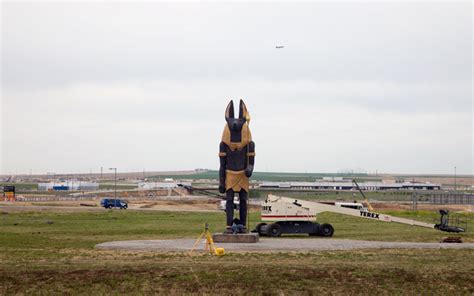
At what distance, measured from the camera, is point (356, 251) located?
33312 mm

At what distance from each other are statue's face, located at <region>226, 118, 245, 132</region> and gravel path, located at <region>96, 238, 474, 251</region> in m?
6.34

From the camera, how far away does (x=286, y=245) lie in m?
35.9

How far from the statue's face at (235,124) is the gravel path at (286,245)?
20.8 ft

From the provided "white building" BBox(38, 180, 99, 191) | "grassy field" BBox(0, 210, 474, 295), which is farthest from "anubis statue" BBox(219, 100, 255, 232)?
"white building" BBox(38, 180, 99, 191)

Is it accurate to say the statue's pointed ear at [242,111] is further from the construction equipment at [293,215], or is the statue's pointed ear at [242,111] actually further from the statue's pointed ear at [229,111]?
the construction equipment at [293,215]

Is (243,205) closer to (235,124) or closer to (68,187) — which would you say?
(235,124)

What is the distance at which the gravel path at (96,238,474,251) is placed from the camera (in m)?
34.6

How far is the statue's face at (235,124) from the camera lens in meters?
38.0

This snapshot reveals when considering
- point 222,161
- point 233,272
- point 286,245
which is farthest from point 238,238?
point 233,272

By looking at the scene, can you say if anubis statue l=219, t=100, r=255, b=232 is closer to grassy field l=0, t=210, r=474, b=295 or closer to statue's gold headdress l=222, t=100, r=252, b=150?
statue's gold headdress l=222, t=100, r=252, b=150

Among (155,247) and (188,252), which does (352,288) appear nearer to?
(188,252)

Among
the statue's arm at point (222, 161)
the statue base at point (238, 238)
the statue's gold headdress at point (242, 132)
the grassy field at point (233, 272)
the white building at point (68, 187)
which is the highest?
the statue's gold headdress at point (242, 132)

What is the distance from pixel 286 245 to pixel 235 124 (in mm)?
7209

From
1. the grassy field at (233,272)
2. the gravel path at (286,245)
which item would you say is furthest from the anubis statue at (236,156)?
the grassy field at (233,272)
